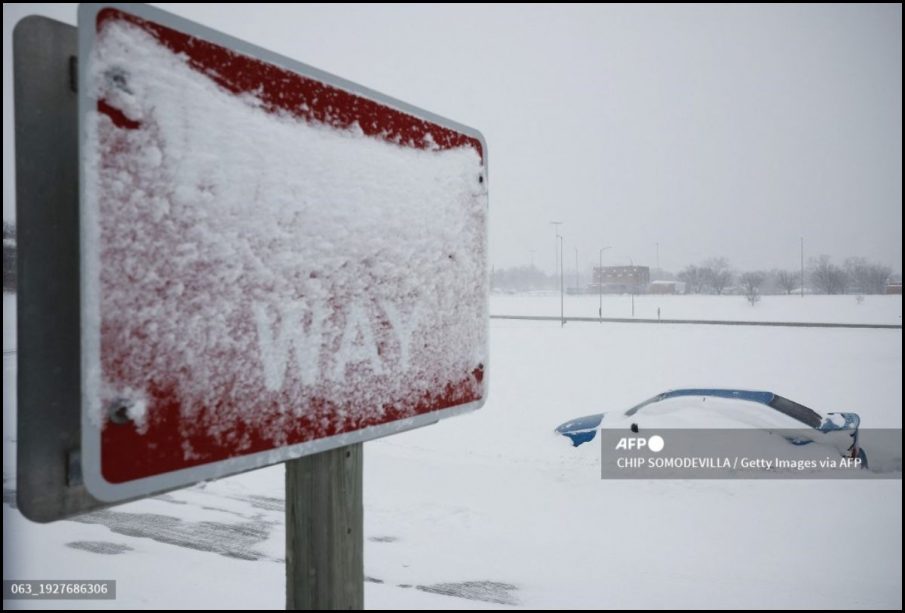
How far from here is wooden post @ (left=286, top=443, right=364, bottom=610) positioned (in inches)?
48.1

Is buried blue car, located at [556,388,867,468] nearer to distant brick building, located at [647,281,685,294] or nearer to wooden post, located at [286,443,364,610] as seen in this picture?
wooden post, located at [286,443,364,610]

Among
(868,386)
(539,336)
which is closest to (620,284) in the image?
(539,336)

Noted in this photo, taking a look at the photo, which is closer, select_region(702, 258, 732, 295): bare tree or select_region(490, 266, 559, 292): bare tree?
select_region(702, 258, 732, 295): bare tree

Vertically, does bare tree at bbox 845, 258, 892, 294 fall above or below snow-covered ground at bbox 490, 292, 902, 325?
above

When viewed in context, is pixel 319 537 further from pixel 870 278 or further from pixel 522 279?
pixel 522 279

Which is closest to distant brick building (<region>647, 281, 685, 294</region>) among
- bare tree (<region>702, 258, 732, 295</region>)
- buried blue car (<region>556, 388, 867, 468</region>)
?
bare tree (<region>702, 258, 732, 295</region>)

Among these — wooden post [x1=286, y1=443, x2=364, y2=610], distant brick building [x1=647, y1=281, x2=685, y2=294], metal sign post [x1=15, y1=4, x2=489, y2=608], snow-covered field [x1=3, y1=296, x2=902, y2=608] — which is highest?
distant brick building [x1=647, y1=281, x2=685, y2=294]

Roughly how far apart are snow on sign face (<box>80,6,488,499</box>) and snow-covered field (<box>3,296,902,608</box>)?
258 cm

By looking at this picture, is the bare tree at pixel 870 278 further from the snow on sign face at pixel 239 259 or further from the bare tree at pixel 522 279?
the snow on sign face at pixel 239 259

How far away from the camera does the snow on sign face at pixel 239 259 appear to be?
71 centimetres

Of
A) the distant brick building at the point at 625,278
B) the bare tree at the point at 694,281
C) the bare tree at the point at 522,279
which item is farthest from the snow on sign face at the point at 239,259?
the bare tree at the point at 522,279

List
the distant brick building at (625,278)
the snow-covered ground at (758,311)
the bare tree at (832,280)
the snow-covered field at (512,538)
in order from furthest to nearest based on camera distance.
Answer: the distant brick building at (625,278) < the bare tree at (832,280) < the snow-covered ground at (758,311) < the snow-covered field at (512,538)

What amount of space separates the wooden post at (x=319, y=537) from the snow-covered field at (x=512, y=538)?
7.81ft

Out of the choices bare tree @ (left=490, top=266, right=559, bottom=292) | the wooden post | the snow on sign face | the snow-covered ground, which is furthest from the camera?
bare tree @ (left=490, top=266, right=559, bottom=292)
